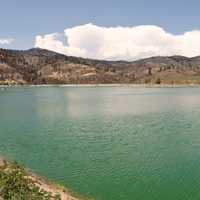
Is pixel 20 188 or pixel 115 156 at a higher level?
pixel 20 188

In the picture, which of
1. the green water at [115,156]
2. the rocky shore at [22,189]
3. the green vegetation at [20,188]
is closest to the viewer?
the green vegetation at [20,188]

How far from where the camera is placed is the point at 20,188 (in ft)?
84.8

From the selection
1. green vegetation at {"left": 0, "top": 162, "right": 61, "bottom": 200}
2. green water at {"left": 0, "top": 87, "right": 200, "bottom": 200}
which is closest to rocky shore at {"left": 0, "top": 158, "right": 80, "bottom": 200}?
green vegetation at {"left": 0, "top": 162, "right": 61, "bottom": 200}

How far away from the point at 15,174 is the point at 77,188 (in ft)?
27.3

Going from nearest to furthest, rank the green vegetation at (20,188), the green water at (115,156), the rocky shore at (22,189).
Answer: the green vegetation at (20,188) < the rocky shore at (22,189) < the green water at (115,156)

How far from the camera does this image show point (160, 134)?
66625mm

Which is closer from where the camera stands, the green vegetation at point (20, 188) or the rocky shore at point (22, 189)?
the green vegetation at point (20, 188)

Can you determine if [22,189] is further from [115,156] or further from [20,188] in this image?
[115,156]

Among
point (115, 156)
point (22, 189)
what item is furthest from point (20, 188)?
point (115, 156)

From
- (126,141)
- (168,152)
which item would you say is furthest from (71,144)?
(168,152)

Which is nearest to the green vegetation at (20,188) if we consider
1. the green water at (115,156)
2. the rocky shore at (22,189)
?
the rocky shore at (22,189)

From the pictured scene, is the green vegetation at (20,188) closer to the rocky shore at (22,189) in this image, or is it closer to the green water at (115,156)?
the rocky shore at (22,189)

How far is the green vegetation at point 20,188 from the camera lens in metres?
24.2

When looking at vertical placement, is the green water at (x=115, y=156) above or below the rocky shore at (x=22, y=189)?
below
